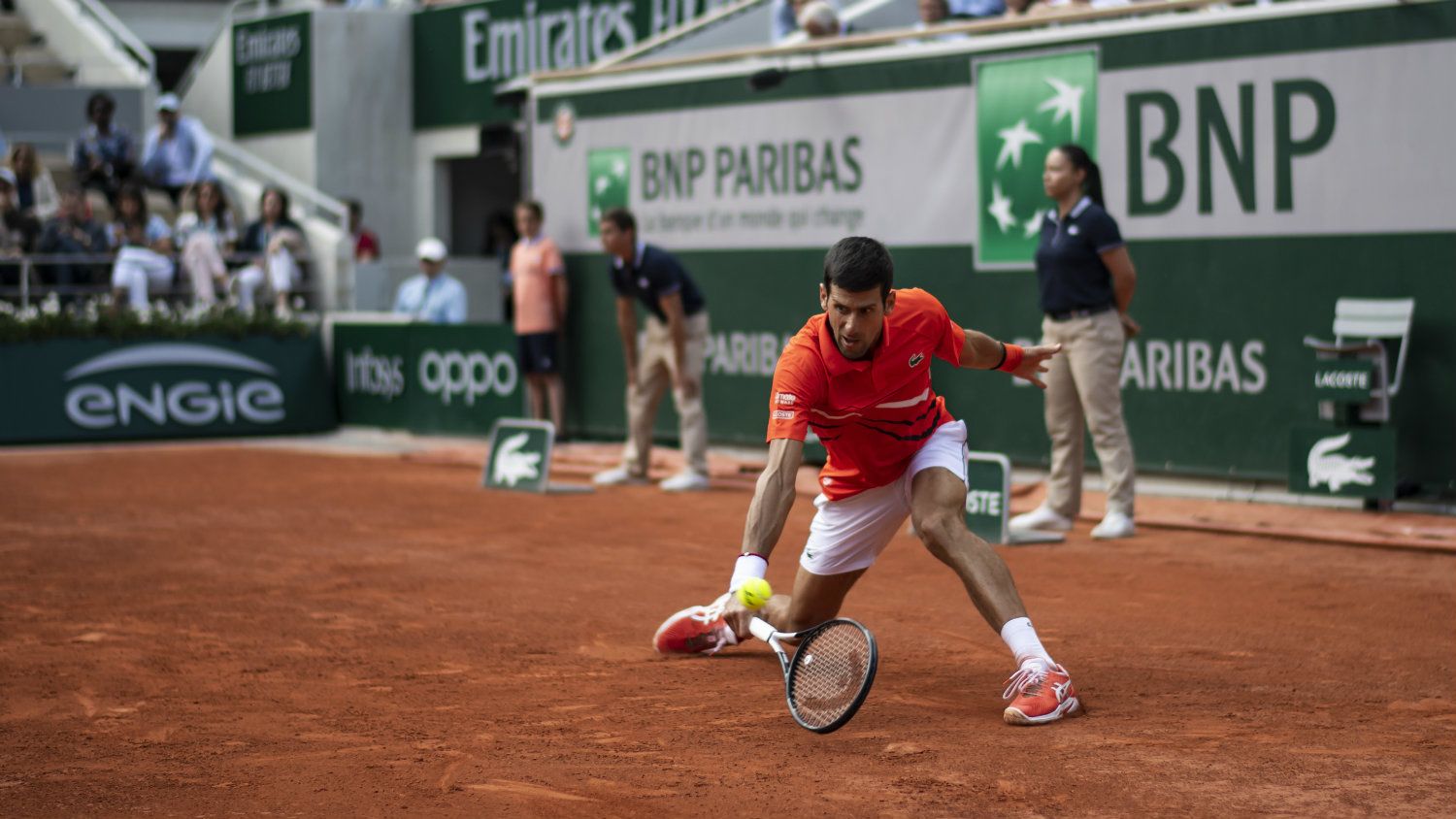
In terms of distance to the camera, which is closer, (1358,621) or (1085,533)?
(1358,621)

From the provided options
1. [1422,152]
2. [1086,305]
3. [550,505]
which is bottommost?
[550,505]

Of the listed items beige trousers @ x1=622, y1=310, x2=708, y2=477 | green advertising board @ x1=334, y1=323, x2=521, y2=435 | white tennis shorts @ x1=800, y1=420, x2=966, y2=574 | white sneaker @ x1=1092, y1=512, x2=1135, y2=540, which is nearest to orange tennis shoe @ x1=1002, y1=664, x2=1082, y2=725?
white tennis shorts @ x1=800, y1=420, x2=966, y2=574

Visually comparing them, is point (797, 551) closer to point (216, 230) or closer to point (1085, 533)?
point (1085, 533)

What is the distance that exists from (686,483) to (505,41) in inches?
438

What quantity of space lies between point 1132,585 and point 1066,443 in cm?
162

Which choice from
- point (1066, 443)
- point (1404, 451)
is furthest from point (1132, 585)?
point (1404, 451)

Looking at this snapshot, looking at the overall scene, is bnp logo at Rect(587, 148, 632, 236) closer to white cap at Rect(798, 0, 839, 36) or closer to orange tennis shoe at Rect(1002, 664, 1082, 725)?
white cap at Rect(798, 0, 839, 36)

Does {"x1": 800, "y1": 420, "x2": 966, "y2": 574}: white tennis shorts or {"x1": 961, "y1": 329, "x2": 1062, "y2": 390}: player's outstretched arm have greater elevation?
{"x1": 961, "y1": 329, "x2": 1062, "y2": 390}: player's outstretched arm

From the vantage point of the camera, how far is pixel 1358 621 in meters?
7.52

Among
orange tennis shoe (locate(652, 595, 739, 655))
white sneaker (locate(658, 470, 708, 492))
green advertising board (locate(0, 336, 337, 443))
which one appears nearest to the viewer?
orange tennis shoe (locate(652, 595, 739, 655))

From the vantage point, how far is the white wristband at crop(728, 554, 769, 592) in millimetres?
5406

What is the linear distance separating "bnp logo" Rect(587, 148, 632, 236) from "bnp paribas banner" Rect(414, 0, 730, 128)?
5.13 metres

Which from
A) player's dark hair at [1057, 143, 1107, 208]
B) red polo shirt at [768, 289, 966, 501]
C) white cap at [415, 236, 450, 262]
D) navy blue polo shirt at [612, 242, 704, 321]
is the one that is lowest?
red polo shirt at [768, 289, 966, 501]

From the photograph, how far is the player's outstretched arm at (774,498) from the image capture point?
5.56m
